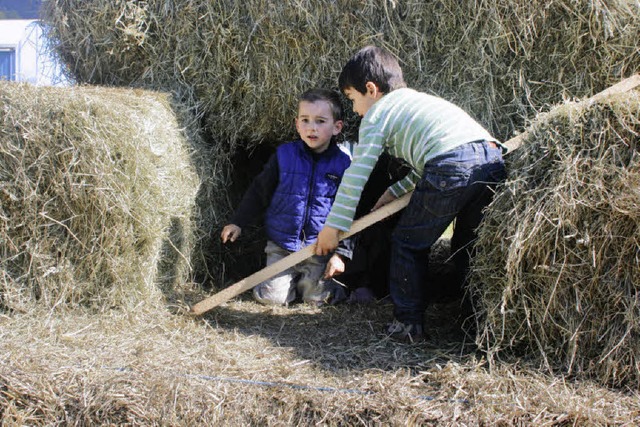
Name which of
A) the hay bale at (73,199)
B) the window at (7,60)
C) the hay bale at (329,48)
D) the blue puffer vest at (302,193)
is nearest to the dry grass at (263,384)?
the hay bale at (73,199)

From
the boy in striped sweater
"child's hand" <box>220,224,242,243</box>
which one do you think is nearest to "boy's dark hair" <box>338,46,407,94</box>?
the boy in striped sweater

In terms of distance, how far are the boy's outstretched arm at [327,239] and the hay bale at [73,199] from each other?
29.3 inches

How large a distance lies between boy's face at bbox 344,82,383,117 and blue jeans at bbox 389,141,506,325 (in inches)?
16.7

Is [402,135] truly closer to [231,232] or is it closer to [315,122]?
[315,122]

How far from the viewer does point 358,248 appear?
333 cm

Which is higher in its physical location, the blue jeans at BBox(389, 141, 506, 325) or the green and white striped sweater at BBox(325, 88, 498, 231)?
the green and white striped sweater at BBox(325, 88, 498, 231)

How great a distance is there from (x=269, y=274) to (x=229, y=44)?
1.24 meters

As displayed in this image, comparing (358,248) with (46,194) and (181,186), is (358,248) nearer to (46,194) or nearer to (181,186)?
(181,186)

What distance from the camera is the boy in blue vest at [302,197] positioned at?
3.05 meters

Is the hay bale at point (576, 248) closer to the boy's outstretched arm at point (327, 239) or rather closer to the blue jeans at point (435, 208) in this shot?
the blue jeans at point (435, 208)

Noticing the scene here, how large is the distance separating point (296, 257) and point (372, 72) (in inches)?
32.8

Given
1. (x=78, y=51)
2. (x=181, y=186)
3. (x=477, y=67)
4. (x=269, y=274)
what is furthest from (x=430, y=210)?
(x=78, y=51)

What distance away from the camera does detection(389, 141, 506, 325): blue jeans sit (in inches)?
91.9

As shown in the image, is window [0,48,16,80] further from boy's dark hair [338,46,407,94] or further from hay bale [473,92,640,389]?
hay bale [473,92,640,389]
